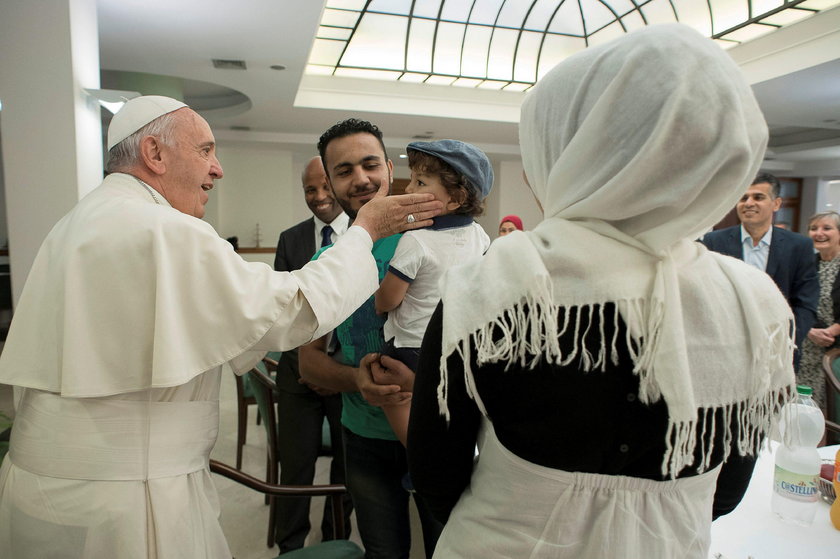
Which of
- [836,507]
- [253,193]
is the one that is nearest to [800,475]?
[836,507]

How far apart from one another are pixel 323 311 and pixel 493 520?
69cm

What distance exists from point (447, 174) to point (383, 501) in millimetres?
1023

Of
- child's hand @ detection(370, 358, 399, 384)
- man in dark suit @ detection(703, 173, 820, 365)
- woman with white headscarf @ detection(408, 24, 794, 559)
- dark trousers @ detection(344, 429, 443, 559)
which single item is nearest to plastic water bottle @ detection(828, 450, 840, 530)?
woman with white headscarf @ detection(408, 24, 794, 559)

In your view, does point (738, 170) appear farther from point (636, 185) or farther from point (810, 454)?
point (810, 454)

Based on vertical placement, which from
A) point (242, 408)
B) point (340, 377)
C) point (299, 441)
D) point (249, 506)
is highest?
point (340, 377)

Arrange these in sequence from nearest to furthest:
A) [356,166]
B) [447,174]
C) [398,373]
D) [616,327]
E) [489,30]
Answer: [616,327] < [398,373] < [447,174] < [356,166] < [489,30]

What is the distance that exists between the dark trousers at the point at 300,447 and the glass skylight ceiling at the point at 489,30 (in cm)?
524

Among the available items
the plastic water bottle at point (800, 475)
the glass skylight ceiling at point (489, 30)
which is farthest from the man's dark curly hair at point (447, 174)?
the glass skylight ceiling at point (489, 30)

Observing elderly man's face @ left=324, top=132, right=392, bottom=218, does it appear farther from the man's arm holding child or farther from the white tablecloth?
the white tablecloth

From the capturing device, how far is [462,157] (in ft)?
5.00

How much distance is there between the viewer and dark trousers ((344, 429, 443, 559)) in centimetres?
161

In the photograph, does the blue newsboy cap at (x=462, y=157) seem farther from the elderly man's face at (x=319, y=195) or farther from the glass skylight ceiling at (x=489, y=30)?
the glass skylight ceiling at (x=489, y=30)

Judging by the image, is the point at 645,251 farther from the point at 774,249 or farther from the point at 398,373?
the point at 774,249

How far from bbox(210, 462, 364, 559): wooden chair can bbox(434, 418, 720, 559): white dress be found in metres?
0.93
